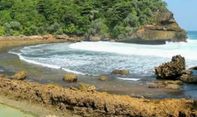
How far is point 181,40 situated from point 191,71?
148 ft

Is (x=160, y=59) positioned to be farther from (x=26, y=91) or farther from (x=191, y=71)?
(x=26, y=91)

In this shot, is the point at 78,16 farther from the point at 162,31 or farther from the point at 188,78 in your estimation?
the point at 188,78

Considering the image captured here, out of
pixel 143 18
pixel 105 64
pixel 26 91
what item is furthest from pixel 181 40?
pixel 26 91

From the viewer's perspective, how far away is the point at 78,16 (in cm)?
8031

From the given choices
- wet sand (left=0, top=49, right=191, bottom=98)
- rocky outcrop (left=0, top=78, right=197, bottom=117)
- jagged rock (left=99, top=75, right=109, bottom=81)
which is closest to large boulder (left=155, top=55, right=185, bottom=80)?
wet sand (left=0, top=49, right=191, bottom=98)

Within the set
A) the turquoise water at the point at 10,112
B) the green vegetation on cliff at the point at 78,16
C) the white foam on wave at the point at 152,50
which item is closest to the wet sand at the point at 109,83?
the turquoise water at the point at 10,112

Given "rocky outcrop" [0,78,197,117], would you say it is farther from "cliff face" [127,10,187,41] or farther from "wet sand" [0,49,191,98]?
"cliff face" [127,10,187,41]

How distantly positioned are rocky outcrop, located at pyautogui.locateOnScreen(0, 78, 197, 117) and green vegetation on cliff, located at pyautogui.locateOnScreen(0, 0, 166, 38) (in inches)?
2319

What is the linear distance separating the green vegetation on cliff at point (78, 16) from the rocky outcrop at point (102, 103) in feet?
193

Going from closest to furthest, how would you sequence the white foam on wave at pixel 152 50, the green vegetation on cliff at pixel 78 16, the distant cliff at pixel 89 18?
the white foam on wave at pixel 152 50, the distant cliff at pixel 89 18, the green vegetation on cliff at pixel 78 16

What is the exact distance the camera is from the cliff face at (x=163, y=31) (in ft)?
233

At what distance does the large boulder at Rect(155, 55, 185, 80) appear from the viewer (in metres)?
23.8

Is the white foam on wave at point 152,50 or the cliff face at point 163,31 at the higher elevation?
the cliff face at point 163,31

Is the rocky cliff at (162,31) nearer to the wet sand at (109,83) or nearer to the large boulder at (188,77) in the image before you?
the wet sand at (109,83)
